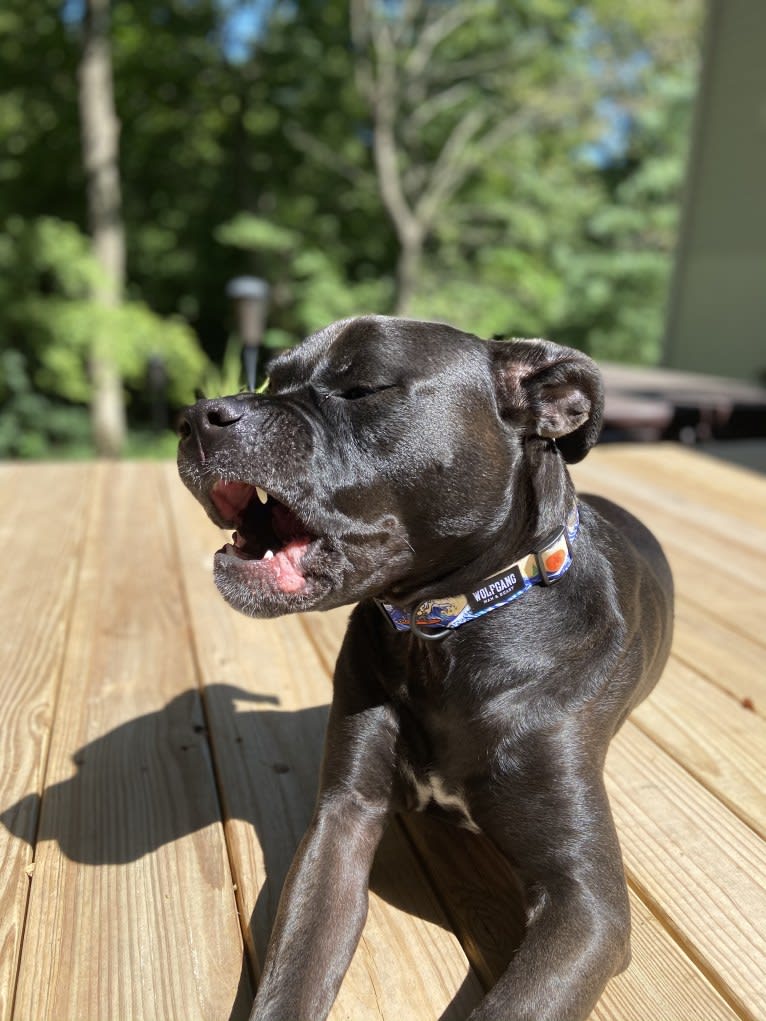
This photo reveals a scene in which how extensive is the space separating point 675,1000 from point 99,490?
142 inches

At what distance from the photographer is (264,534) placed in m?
1.63

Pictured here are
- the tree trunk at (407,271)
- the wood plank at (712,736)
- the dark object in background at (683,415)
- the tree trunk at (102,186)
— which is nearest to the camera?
the wood plank at (712,736)

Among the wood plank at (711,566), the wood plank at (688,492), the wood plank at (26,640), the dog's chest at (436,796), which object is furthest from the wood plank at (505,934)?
the wood plank at (688,492)

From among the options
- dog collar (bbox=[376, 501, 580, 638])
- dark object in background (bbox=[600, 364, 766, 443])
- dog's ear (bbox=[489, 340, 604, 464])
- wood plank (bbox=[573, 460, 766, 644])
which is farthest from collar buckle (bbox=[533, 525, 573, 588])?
dark object in background (bbox=[600, 364, 766, 443])

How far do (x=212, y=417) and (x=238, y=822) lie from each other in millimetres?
900

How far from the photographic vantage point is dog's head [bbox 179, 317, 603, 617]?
1468 mm

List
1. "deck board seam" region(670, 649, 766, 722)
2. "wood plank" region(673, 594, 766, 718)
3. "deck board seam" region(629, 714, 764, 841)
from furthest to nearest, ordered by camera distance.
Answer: "wood plank" region(673, 594, 766, 718) < "deck board seam" region(670, 649, 766, 722) < "deck board seam" region(629, 714, 764, 841)

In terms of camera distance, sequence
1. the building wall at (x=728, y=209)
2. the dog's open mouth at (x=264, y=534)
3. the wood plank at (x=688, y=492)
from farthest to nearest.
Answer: the building wall at (x=728, y=209) → the wood plank at (x=688, y=492) → the dog's open mouth at (x=264, y=534)

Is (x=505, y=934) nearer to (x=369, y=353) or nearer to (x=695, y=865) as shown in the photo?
(x=695, y=865)

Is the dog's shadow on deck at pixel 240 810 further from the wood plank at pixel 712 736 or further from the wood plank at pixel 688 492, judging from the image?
the wood plank at pixel 688 492

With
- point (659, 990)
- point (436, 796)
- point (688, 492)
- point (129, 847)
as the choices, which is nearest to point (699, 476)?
point (688, 492)

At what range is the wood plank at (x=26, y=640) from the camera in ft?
5.48

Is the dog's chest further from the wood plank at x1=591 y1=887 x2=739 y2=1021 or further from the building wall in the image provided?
the building wall

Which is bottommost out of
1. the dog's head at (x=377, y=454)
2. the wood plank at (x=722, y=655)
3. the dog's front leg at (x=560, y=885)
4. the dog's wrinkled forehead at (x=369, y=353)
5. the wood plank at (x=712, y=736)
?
the wood plank at (x=722, y=655)
